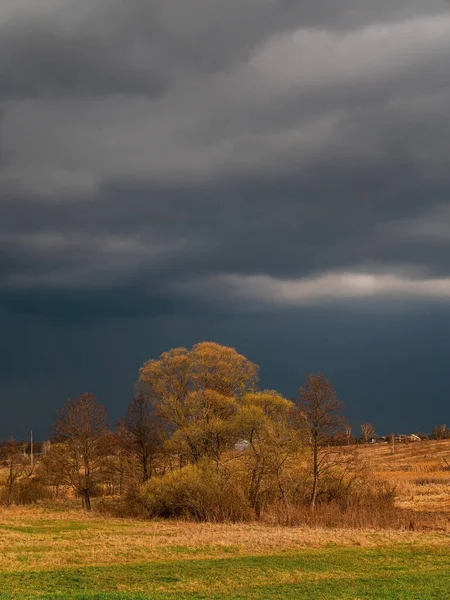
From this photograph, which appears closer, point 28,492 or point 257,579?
point 257,579

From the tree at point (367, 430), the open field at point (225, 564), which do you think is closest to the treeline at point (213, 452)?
the open field at point (225, 564)

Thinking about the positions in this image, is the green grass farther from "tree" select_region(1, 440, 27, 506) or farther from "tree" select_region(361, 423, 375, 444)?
"tree" select_region(361, 423, 375, 444)

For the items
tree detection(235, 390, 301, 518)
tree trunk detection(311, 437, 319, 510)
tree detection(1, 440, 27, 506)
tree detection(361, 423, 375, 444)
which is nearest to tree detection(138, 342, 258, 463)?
tree detection(235, 390, 301, 518)

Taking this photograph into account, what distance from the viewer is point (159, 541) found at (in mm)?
28609

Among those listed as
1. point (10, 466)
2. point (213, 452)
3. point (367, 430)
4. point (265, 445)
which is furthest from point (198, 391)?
point (367, 430)

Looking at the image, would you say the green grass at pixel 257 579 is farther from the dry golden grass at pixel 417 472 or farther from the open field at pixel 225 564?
the dry golden grass at pixel 417 472

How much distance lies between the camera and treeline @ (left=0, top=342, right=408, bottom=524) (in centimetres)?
4106

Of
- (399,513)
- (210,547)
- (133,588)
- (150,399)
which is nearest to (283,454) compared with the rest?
(399,513)

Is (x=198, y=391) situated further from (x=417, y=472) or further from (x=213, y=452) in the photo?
(x=417, y=472)

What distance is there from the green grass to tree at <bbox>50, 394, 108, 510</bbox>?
34.4 meters

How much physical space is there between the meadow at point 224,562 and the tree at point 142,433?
1682 centimetres

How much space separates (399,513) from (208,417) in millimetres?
16417

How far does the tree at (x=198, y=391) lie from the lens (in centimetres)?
5047

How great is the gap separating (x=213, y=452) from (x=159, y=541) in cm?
2169
